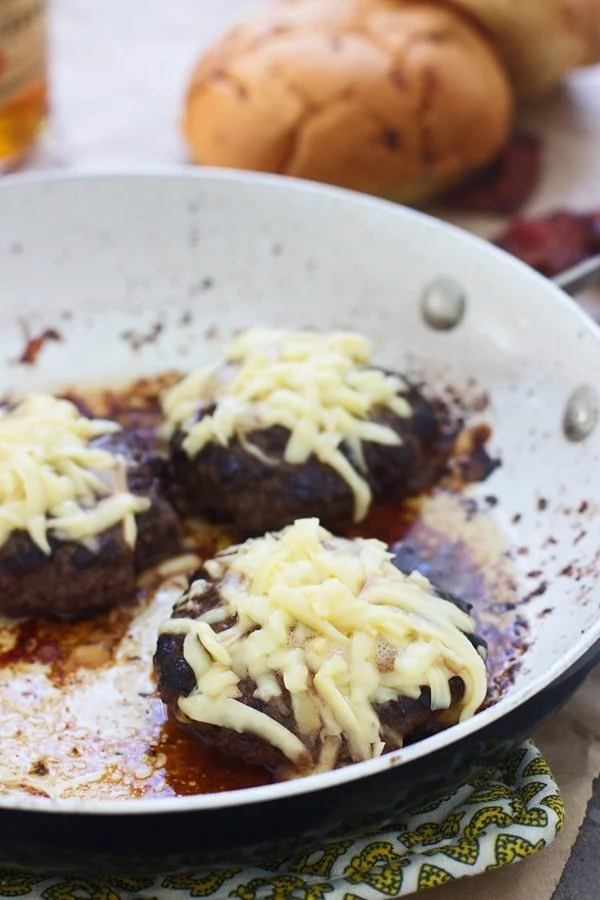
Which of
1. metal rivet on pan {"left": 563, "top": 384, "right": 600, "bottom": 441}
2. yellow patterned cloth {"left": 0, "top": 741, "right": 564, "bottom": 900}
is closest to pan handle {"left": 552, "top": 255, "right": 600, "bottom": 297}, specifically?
metal rivet on pan {"left": 563, "top": 384, "right": 600, "bottom": 441}

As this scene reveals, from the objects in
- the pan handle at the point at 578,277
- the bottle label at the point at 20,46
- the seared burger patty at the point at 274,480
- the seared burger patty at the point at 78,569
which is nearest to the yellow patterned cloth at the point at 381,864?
the seared burger patty at the point at 78,569

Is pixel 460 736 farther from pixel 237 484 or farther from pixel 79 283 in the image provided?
pixel 79 283

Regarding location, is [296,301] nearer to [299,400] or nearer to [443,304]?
[443,304]

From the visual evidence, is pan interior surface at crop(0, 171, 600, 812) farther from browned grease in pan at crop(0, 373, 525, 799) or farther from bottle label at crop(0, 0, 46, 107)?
bottle label at crop(0, 0, 46, 107)

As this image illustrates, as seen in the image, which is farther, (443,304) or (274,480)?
(443,304)

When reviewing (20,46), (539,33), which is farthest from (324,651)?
(539,33)

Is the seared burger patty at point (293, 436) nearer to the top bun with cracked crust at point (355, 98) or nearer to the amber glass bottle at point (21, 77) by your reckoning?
the top bun with cracked crust at point (355, 98)

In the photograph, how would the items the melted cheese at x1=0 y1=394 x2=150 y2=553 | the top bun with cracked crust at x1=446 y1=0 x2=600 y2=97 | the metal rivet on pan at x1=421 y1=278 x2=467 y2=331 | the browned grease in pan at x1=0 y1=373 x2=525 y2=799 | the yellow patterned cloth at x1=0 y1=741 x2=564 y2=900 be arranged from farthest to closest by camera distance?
the top bun with cracked crust at x1=446 y1=0 x2=600 y2=97, the metal rivet on pan at x1=421 y1=278 x2=467 y2=331, the melted cheese at x1=0 y1=394 x2=150 y2=553, the browned grease in pan at x1=0 y1=373 x2=525 y2=799, the yellow patterned cloth at x1=0 y1=741 x2=564 y2=900
